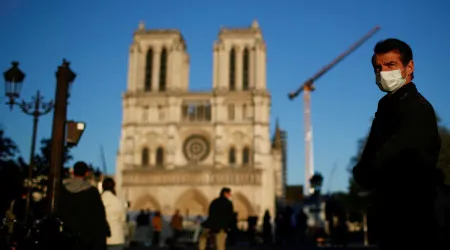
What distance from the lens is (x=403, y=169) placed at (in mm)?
1830

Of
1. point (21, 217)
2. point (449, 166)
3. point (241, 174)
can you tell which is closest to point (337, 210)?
point (21, 217)

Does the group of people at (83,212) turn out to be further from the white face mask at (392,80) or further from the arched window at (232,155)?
the arched window at (232,155)

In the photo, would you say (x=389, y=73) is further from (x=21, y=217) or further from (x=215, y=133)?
(x=215, y=133)

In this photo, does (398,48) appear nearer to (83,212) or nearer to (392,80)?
(392,80)

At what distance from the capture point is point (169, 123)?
50438 mm

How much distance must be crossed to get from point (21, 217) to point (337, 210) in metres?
10.2

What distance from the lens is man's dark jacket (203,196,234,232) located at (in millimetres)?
8906

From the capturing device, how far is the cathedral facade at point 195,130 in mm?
48719

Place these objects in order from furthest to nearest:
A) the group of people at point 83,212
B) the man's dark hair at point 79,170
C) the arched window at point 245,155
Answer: the arched window at point 245,155 < the man's dark hair at point 79,170 < the group of people at point 83,212

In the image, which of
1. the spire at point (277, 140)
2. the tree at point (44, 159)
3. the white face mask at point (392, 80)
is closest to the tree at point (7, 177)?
the tree at point (44, 159)

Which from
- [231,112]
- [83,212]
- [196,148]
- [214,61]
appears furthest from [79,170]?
[214,61]

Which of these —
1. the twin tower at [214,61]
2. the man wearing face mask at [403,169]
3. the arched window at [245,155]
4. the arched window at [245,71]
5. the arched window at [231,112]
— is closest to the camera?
the man wearing face mask at [403,169]

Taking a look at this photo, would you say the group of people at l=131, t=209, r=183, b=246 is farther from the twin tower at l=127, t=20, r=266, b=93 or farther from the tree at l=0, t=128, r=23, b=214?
the twin tower at l=127, t=20, r=266, b=93

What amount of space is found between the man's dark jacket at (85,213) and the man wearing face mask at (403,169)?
3.98 m
